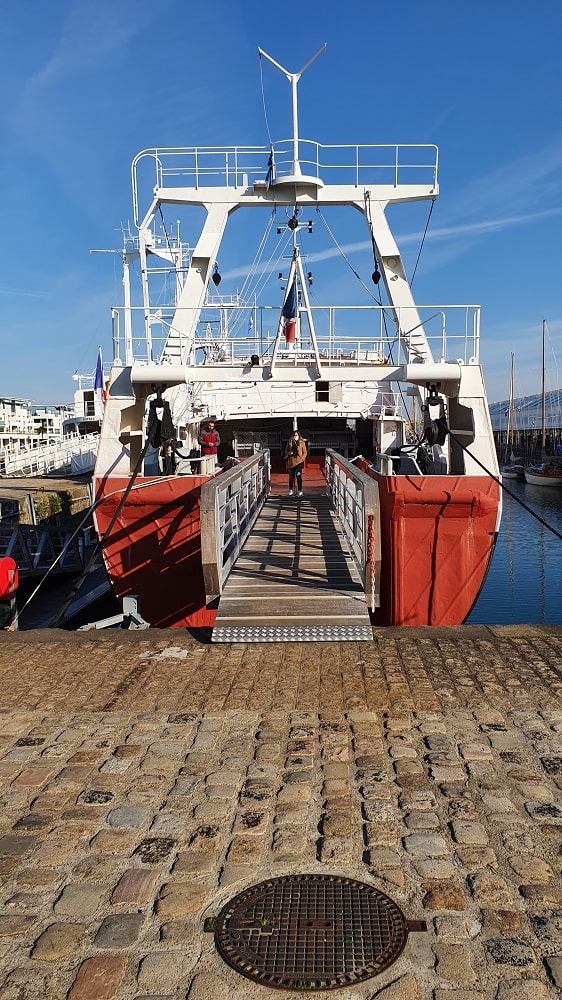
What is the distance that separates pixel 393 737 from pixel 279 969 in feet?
7.63

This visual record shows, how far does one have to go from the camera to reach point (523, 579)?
2480 centimetres

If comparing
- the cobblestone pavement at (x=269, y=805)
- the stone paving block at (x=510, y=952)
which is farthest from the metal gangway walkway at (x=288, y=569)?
the stone paving block at (x=510, y=952)

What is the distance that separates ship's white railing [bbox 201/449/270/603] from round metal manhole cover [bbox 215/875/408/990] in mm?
4712

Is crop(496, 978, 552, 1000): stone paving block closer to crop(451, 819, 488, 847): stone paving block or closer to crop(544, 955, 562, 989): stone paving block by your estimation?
crop(544, 955, 562, 989): stone paving block

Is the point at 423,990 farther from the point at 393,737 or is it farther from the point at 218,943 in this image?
the point at 393,737

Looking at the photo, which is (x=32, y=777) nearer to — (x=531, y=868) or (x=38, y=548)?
(x=531, y=868)

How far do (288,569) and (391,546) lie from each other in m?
1.60

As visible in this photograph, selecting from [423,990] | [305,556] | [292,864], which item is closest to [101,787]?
[292,864]

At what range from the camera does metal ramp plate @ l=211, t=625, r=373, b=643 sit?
746cm

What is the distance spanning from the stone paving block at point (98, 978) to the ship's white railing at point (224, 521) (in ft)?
16.8

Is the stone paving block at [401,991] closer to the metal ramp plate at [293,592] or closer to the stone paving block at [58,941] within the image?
the stone paving block at [58,941]

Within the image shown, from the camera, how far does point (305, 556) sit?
1069 centimetres

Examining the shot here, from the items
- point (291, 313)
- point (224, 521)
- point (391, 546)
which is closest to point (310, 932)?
point (224, 521)

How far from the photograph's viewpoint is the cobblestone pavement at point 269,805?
3.15m
